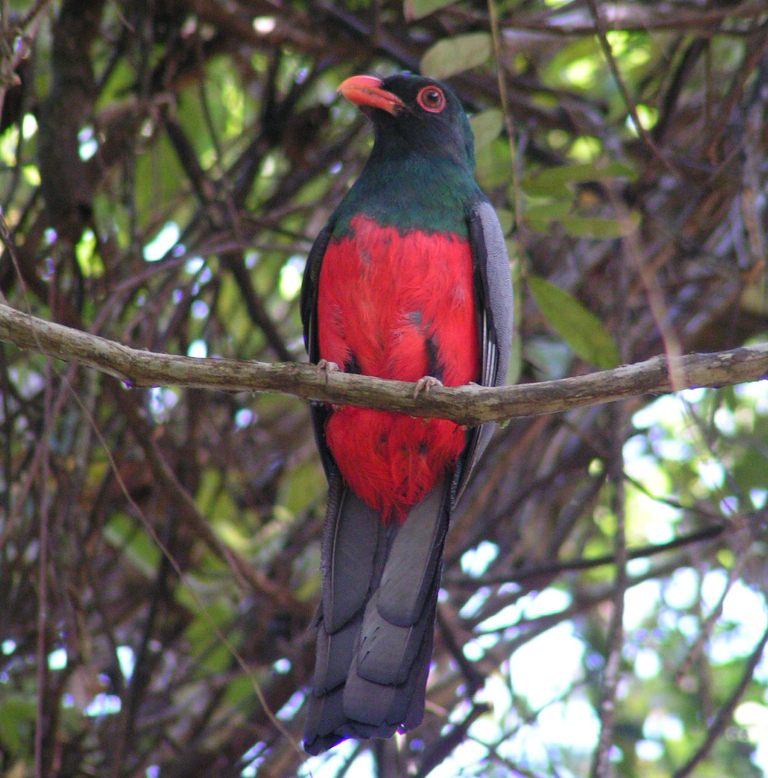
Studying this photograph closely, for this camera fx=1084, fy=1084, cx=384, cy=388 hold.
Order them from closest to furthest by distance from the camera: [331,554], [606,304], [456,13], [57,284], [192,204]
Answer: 1. [331,554]
2. [57,284]
3. [456,13]
4. [606,304]
5. [192,204]

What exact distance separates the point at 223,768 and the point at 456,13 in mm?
2844

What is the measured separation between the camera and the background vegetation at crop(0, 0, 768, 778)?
3.48 meters

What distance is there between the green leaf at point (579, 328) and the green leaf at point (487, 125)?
56 cm

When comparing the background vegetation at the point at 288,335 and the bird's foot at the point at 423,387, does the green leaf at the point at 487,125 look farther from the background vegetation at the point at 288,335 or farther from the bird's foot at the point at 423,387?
the bird's foot at the point at 423,387

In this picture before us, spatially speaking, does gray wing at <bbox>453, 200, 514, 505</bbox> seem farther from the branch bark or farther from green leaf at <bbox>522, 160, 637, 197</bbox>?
the branch bark

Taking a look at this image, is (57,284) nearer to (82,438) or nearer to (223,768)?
(82,438)

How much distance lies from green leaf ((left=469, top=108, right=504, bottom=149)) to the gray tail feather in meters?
1.17

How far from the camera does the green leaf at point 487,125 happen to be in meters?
3.60

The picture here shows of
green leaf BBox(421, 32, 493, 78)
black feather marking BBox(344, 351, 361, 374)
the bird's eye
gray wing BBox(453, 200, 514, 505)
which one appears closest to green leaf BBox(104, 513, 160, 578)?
black feather marking BBox(344, 351, 361, 374)

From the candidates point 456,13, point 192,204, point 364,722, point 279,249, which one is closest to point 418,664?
point 364,722

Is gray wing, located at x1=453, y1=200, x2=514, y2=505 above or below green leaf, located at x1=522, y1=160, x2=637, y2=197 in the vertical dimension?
below

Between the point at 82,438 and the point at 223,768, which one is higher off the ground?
the point at 82,438

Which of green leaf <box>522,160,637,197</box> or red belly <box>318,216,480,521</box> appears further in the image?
green leaf <box>522,160,637,197</box>

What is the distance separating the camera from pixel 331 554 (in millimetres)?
→ 3111
